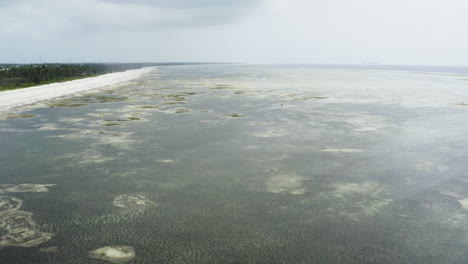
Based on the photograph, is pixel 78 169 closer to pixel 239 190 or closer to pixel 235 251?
pixel 239 190

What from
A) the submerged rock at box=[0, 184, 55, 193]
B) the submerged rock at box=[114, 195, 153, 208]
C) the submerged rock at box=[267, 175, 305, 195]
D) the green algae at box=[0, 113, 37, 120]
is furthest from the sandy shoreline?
the submerged rock at box=[267, 175, 305, 195]

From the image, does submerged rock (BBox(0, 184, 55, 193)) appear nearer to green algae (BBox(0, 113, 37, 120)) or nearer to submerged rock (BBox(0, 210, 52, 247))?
submerged rock (BBox(0, 210, 52, 247))

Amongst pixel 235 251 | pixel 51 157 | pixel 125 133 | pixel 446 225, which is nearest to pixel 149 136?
pixel 125 133

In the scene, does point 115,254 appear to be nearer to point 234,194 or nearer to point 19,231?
point 19,231

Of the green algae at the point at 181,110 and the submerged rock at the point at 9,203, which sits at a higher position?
the green algae at the point at 181,110

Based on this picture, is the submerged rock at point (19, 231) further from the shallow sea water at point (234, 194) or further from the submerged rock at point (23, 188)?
the submerged rock at point (23, 188)

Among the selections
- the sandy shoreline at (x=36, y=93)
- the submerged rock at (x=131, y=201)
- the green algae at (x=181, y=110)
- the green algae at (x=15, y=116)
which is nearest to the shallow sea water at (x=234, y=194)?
the submerged rock at (x=131, y=201)
